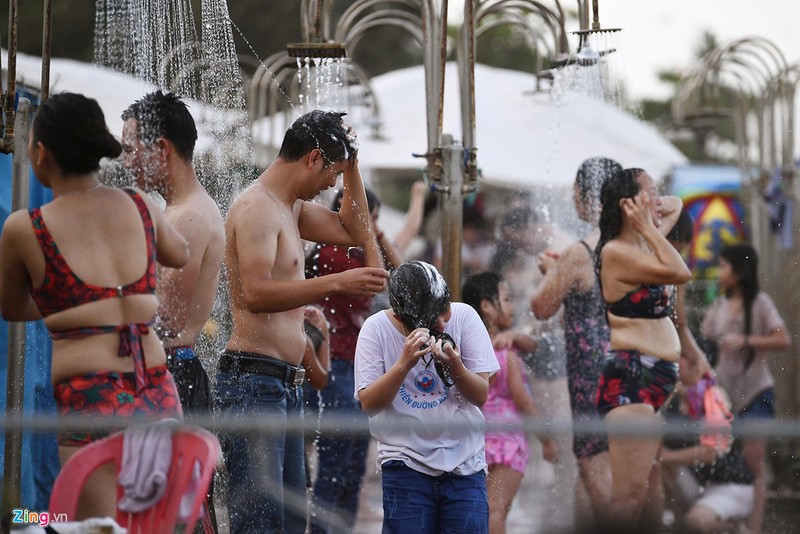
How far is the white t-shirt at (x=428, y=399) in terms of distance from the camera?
3.93 metres

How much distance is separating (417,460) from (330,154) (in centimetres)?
126

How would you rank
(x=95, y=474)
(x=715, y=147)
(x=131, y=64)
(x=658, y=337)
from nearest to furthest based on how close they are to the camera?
(x=95, y=474) → (x=658, y=337) → (x=131, y=64) → (x=715, y=147)

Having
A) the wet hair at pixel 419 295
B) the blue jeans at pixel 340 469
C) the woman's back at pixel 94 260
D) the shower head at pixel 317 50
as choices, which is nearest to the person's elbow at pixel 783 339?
the blue jeans at pixel 340 469

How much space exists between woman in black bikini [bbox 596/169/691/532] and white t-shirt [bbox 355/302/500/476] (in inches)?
52.3

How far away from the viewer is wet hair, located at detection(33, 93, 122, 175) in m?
3.39

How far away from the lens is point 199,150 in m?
7.09

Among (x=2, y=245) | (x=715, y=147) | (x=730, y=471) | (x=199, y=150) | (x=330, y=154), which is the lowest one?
(x=730, y=471)

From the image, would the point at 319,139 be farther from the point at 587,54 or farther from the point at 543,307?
the point at 543,307

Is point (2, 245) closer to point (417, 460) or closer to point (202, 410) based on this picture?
point (202, 410)

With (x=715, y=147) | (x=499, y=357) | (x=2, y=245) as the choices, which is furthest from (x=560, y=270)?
(x=715, y=147)

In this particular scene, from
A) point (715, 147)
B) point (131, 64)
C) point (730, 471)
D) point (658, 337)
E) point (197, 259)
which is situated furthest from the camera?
point (715, 147)

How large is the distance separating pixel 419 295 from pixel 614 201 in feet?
5.81

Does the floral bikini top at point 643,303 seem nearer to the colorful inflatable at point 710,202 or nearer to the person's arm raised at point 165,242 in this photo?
the person's arm raised at point 165,242

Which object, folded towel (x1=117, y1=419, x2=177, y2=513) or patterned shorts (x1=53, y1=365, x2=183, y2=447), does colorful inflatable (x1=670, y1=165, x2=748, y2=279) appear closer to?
patterned shorts (x1=53, y1=365, x2=183, y2=447)
